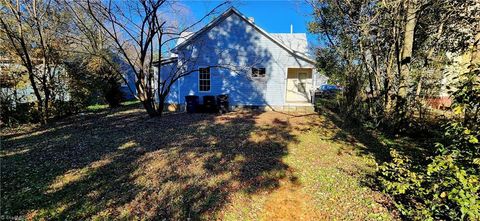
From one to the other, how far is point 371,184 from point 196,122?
7108 mm

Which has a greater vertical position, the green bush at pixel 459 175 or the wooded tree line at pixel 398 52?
the wooded tree line at pixel 398 52

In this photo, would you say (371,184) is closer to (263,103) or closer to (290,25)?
(263,103)

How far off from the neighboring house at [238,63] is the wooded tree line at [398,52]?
3.57 meters

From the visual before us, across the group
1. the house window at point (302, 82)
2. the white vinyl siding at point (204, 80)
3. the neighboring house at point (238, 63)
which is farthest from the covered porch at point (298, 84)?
the white vinyl siding at point (204, 80)

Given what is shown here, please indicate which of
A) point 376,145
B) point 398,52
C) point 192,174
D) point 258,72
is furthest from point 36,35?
point 398,52

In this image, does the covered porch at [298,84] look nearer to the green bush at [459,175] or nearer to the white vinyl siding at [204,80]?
the white vinyl siding at [204,80]

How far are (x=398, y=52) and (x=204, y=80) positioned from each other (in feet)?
28.9

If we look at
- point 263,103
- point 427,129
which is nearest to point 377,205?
point 427,129

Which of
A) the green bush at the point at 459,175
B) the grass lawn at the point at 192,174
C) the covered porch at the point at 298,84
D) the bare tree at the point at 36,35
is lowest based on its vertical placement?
the grass lawn at the point at 192,174

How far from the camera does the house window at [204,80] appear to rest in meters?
13.5

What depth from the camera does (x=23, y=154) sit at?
636 cm

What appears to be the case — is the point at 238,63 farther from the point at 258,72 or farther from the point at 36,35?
the point at 36,35

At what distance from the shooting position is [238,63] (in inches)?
530

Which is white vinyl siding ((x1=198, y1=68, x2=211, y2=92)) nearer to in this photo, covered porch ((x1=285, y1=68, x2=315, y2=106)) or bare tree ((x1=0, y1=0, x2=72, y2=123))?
covered porch ((x1=285, y1=68, x2=315, y2=106))
